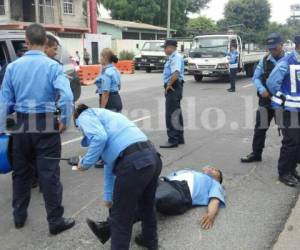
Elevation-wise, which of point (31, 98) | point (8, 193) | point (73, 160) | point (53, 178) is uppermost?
point (31, 98)

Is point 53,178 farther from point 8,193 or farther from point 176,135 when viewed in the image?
point 176,135

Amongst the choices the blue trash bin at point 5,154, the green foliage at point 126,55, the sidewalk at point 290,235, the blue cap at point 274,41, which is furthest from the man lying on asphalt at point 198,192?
the green foliage at point 126,55

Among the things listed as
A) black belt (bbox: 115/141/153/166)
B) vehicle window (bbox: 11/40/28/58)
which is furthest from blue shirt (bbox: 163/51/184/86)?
black belt (bbox: 115/141/153/166)

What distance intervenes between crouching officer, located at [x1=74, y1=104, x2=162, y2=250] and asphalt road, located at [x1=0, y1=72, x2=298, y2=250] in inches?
26.0

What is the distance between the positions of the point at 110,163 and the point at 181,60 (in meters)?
4.34

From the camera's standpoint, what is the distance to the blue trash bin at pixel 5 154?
459cm

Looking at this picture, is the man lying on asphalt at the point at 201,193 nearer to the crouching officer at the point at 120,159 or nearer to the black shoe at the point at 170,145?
the crouching officer at the point at 120,159

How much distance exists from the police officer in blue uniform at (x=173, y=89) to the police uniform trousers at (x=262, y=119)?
1548 mm

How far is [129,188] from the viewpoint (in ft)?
11.4

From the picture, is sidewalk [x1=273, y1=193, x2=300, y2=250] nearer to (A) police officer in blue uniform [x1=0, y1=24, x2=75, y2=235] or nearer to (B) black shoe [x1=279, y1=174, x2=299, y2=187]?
(B) black shoe [x1=279, y1=174, x2=299, y2=187]

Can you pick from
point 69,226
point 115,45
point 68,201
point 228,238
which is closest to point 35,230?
point 69,226

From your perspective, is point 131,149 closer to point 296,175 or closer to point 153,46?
point 296,175

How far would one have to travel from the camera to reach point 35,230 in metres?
4.59

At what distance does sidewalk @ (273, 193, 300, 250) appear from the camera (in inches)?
160
